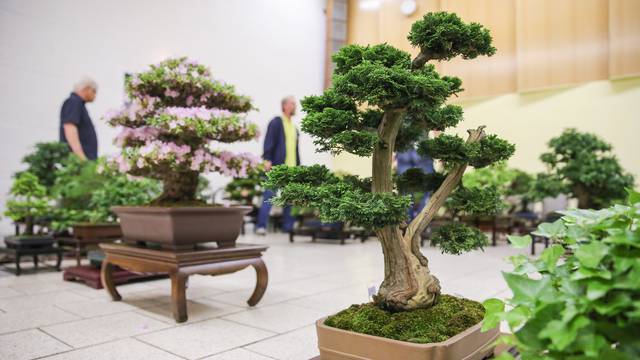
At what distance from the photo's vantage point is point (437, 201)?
48.6 inches

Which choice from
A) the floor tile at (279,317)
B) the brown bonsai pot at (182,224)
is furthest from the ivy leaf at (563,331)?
the brown bonsai pot at (182,224)

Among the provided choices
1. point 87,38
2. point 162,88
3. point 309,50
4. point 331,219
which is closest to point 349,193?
point 331,219

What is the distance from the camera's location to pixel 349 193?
1101 mm

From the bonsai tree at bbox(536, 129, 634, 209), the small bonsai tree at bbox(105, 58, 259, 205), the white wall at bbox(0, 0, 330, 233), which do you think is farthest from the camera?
the white wall at bbox(0, 0, 330, 233)

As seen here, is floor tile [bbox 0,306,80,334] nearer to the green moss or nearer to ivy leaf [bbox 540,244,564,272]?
the green moss

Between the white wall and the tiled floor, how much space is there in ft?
11.3

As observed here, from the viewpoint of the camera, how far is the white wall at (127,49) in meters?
5.72

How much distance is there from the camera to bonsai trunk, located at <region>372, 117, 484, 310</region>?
1178 millimetres

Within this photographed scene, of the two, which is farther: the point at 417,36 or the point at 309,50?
the point at 309,50

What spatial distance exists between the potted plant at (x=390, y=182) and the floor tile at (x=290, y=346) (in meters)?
0.42

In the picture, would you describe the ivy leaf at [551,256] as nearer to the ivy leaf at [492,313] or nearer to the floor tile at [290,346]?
the ivy leaf at [492,313]

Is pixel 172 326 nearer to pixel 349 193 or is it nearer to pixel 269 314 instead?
pixel 269 314

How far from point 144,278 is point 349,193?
2309 mm

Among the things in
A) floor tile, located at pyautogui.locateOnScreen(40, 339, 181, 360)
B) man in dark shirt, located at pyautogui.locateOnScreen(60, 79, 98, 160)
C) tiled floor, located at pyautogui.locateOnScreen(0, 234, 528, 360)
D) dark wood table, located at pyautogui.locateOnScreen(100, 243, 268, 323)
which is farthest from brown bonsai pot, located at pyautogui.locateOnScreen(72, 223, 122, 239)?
floor tile, located at pyautogui.locateOnScreen(40, 339, 181, 360)
